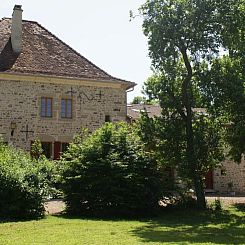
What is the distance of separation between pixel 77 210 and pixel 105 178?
148cm

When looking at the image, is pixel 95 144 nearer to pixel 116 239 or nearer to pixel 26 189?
pixel 26 189

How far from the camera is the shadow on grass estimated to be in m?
10.2

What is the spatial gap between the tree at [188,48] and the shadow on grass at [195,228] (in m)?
1.68

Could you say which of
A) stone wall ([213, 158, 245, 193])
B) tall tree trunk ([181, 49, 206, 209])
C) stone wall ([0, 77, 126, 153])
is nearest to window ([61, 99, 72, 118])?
stone wall ([0, 77, 126, 153])

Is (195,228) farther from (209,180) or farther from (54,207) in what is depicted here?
(209,180)

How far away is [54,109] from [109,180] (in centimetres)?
864

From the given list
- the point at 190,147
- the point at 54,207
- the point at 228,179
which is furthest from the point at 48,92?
the point at 228,179

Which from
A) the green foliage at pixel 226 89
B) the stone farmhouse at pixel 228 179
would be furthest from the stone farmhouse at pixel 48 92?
the green foliage at pixel 226 89

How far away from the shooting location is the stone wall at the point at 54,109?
2173cm

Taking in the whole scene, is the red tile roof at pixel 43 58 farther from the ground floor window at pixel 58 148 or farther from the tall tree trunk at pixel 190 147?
the tall tree trunk at pixel 190 147

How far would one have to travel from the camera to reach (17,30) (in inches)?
912

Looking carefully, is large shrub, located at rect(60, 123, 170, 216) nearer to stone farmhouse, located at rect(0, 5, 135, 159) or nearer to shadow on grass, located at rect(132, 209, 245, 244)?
shadow on grass, located at rect(132, 209, 245, 244)

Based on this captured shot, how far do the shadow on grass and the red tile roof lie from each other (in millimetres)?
10198

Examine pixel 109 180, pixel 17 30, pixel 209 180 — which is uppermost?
pixel 17 30
